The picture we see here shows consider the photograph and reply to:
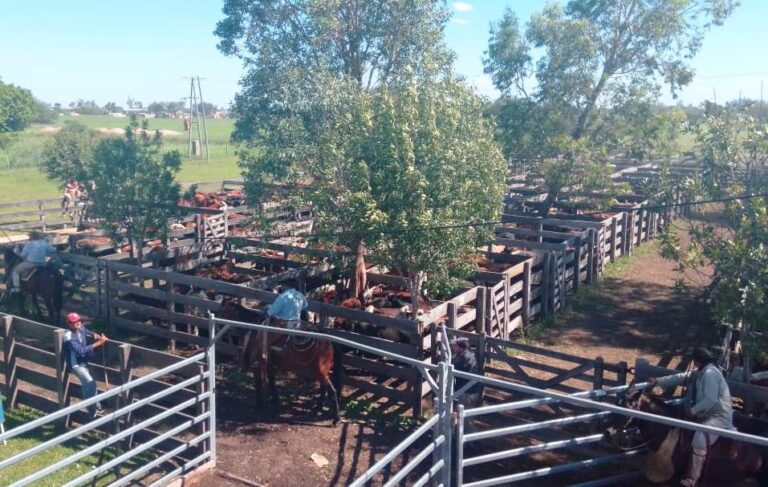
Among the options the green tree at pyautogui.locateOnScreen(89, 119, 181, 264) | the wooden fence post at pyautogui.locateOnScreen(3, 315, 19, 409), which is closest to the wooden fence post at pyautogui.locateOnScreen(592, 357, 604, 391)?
the wooden fence post at pyautogui.locateOnScreen(3, 315, 19, 409)

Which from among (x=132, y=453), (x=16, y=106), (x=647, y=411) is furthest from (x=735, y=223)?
(x=16, y=106)

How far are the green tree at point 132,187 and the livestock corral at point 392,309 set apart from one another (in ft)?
2.69

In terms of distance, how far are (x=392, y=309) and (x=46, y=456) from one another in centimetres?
627

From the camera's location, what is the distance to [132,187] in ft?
49.4

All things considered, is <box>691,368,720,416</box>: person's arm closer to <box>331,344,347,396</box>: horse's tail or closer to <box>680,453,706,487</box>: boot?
<box>680,453,706,487</box>: boot

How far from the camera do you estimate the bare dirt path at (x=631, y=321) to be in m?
14.0

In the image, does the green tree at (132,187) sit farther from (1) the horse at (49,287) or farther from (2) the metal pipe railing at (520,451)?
(2) the metal pipe railing at (520,451)

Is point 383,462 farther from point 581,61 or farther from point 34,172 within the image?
point 34,172

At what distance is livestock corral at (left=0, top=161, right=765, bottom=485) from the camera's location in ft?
30.2

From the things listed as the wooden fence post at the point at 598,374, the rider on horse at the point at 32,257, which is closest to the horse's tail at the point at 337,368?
the wooden fence post at the point at 598,374

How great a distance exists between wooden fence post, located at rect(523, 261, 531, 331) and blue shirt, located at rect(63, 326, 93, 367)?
8.78 m

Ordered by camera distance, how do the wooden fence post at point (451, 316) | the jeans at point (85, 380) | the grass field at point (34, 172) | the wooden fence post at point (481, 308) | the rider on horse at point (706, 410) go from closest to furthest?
the rider on horse at point (706, 410)
the jeans at point (85, 380)
the wooden fence post at point (451, 316)
the wooden fence post at point (481, 308)
the grass field at point (34, 172)

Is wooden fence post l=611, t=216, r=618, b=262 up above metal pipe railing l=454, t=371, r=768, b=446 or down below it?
below

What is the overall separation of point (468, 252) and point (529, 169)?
411 inches
